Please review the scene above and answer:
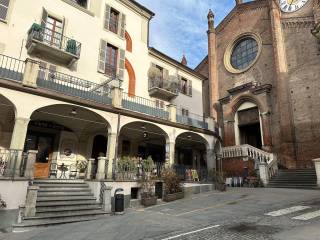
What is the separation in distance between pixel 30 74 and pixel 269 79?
779 inches

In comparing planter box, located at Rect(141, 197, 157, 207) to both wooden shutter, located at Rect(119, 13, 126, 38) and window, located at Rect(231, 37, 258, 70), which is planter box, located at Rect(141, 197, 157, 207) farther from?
window, located at Rect(231, 37, 258, 70)

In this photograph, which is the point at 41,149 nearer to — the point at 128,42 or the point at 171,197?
the point at 171,197

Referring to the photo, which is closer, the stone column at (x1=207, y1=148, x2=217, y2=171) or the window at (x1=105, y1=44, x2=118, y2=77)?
the window at (x1=105, y1=44, x2=118, y2=77)

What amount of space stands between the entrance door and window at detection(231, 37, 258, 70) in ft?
64.7

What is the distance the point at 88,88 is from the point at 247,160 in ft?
40.1

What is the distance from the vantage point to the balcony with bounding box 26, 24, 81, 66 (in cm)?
1382

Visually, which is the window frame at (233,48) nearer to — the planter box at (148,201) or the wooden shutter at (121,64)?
the wooden shutter at (121,64)

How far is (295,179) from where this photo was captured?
17031 mm

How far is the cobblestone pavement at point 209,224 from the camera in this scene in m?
7.02

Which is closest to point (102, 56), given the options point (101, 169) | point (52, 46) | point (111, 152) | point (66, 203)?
point (52, 46)

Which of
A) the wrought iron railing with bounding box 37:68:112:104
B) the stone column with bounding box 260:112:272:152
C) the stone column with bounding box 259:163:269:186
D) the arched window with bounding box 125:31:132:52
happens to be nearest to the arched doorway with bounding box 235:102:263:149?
the stone column with bounding box 260:112:272:152

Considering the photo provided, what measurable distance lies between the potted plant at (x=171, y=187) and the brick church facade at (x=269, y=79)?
10.5 meters

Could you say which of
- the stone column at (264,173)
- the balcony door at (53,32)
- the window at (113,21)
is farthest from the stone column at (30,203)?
the stone column at (264,173)

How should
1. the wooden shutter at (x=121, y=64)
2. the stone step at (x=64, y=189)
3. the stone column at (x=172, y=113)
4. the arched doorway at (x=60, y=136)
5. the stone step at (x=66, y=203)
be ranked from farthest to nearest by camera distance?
the wooden shutter at (x=121, y=64)
the stone column at (x=172, y=113)
the arched doorway at (x=60, y=136)
the stone step at (x=64, y=189)
the stone step at (x=66, y=203)
